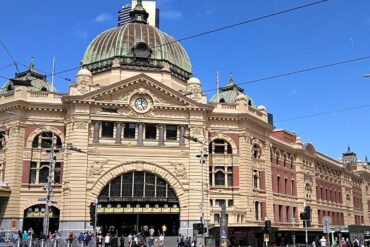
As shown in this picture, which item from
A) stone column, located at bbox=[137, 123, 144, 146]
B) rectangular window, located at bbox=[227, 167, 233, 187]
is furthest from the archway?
rectangular window, located at bbox=[227, 167, 233, 187]

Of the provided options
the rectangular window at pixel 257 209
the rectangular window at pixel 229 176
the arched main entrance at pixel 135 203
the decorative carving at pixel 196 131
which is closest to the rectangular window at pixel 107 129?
the arched main entrance at pixel 135 203

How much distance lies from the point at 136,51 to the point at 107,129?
43.1 feet

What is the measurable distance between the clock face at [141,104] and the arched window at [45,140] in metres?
9.70

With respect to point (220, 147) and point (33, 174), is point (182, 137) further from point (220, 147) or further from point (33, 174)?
point (33, 174)

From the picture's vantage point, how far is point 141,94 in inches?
2178

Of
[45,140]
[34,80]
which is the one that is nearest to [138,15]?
[34,80]

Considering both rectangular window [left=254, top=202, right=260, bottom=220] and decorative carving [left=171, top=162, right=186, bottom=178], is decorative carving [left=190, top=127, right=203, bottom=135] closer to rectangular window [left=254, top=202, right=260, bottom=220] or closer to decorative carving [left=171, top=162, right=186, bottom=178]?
decorative carving [left=171, top=162, right=186, bottom=178]

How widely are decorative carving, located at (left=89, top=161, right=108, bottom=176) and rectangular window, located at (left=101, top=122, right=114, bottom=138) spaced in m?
3.21

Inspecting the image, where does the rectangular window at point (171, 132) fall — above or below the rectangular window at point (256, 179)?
above

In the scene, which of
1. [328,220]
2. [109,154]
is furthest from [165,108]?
[328,220]

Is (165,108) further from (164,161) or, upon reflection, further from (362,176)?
(362,176)

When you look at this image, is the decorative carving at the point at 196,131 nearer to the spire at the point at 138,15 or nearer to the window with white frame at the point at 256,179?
the window with white frame at the point at 256,179

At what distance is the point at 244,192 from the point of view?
2267 inches

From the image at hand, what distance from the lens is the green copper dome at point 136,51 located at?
6212cm
